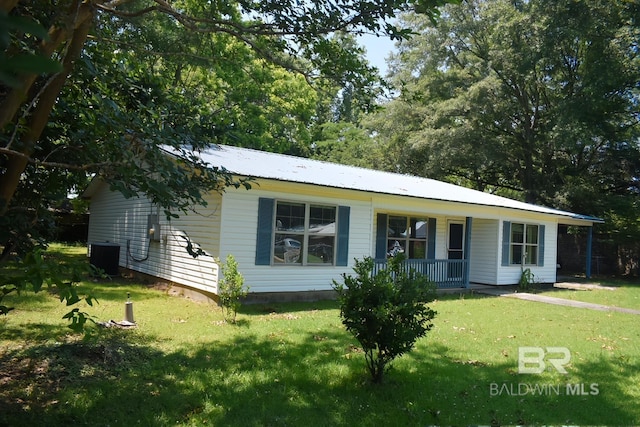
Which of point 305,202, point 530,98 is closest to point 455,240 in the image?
point 305,202

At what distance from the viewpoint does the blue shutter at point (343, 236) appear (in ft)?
37.3

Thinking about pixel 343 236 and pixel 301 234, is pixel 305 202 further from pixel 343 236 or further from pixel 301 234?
pixel 343 236

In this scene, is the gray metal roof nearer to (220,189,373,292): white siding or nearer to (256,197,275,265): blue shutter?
(220,189,373,292): white siding

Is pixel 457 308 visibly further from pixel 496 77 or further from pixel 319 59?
pixel 496 77

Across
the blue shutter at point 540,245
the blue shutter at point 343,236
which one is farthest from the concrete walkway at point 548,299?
the blue shutter at point 343,236

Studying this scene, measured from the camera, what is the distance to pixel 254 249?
10094mm

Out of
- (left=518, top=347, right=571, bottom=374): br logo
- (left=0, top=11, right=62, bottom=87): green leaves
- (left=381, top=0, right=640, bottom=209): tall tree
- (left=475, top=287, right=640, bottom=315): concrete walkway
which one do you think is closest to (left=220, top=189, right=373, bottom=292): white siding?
(left=518, top=347, right=571, bottom=374): br logo

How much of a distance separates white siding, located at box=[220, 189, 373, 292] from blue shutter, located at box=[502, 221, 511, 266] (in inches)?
257

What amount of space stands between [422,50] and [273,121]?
31.7 ft

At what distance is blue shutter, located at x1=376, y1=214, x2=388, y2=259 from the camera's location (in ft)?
45.2

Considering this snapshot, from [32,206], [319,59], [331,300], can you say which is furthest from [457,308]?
[32,206]

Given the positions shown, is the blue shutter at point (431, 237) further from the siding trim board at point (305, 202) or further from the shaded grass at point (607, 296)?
the shaded grass at point (607, 296)

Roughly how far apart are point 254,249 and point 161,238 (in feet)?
10.9

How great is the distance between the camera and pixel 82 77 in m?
4.25
